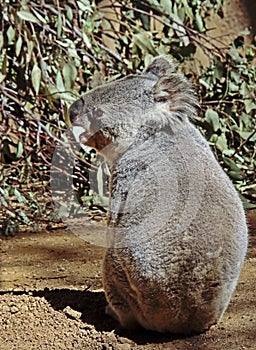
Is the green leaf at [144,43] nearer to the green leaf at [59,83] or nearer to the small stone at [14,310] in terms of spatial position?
the green leaf at [59,83]

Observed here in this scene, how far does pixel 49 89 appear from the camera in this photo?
5.18 metres

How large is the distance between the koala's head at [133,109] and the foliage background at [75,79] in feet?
6.55

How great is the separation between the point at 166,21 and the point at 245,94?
853mm

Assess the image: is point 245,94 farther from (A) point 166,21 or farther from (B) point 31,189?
(B) point 31,189

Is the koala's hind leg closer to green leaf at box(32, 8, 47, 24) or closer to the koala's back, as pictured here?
the koala's back

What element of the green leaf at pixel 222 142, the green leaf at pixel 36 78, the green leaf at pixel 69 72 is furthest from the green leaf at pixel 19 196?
the green leaf at pixel 222 142

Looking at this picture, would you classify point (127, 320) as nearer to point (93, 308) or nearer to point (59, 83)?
point (93, 308)

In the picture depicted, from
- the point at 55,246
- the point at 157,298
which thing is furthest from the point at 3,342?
the point at 55,246

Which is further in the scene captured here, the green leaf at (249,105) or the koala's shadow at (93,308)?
the green leaf at (249,105)

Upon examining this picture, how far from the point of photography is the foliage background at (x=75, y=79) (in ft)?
16.9

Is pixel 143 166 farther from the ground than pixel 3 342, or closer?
farther from the ground

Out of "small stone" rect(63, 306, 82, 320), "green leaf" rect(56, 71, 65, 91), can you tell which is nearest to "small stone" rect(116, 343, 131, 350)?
"small stone" rect(63, 306, 82, 320)

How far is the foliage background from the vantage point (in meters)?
5.14

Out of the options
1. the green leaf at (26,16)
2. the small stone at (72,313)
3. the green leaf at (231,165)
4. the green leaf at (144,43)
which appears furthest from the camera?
the green leaf at (231,165)
